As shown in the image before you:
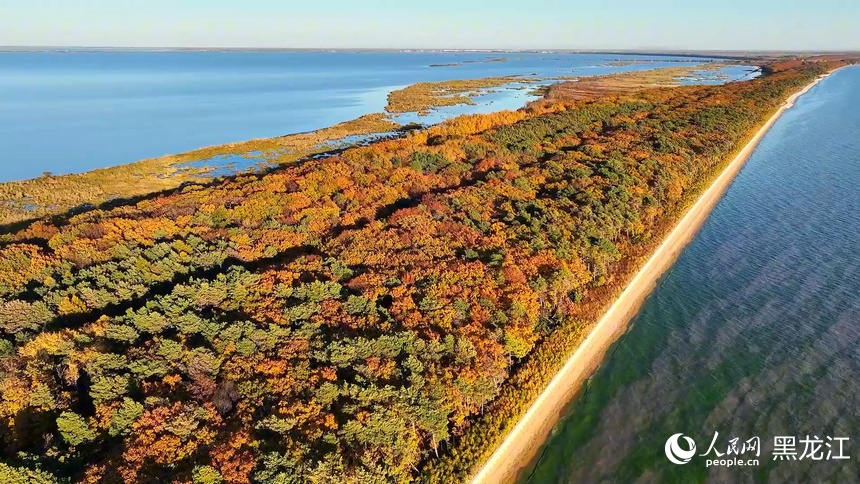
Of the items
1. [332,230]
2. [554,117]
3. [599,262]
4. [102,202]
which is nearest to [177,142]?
[102,202]

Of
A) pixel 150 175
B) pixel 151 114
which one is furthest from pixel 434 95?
pixel 150 175

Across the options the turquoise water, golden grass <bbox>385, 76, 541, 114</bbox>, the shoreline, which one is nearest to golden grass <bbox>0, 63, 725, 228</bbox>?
golden grass <bbox>385, 76, 541, 114</bbox>

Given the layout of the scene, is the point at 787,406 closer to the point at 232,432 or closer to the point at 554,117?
the point at 232,432

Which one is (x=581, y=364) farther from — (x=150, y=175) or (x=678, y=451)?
(x=150, y=175)

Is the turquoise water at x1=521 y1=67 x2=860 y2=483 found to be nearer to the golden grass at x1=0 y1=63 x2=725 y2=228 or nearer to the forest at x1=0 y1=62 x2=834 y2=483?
the forest at x1=0 y1=62 x2=834 y2=483

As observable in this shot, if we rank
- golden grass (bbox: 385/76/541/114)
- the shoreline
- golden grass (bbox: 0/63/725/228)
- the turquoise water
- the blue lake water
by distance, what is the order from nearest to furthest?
the shoreline < the turquoise water < golden grass (bbox: 0/63/725/228) < the blue lake water < golden grass (bbox: 385/76/541/114)

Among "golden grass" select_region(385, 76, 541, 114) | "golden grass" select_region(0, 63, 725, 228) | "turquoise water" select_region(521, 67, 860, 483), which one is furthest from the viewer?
"golden grass" select_region(385, 76, 541, 114)
